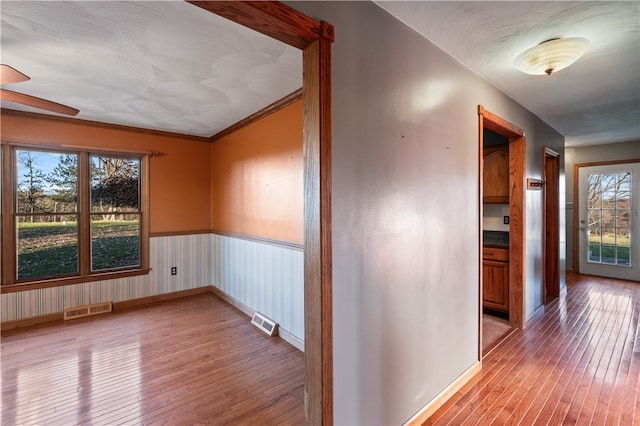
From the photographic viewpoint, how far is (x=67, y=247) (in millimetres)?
3889

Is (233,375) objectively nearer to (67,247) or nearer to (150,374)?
(150,374)

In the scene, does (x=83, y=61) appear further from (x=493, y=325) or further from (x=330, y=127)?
(x=493, y=325)

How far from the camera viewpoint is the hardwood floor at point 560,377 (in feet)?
6.47

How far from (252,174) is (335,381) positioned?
2.89 metres

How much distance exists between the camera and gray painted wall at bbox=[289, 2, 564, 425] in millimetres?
1479

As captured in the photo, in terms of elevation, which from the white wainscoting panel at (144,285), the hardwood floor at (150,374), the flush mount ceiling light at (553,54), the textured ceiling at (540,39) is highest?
the textured ceiling at (540,39)

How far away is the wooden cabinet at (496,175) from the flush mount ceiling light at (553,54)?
5.84ft

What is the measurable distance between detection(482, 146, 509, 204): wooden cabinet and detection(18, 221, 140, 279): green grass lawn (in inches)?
199

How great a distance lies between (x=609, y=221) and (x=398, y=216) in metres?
6.26

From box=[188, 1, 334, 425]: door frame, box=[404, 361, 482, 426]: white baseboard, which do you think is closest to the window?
box=[188, 1, 334, 425]: door frame

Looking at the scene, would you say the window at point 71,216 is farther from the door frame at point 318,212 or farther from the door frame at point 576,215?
the door frame at point 576,215

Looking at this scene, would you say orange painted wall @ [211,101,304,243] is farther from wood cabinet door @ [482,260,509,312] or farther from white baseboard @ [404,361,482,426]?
wood cabinet door @ [482,260,509,312]

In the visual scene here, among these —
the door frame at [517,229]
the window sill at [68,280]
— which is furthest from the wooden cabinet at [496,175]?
the window sill at [68,280]

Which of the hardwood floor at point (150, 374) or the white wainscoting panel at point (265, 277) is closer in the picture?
the hardwood floor at point (150, 374)
